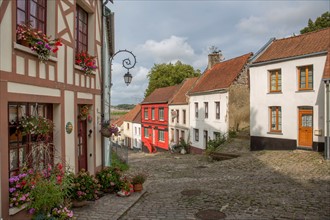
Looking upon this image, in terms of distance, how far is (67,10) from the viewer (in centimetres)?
770

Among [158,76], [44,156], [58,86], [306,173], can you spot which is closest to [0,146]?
[44,156]

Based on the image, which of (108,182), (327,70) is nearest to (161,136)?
(327,70)

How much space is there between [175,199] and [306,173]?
6140 millimetres

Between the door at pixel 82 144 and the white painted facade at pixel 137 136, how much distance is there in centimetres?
3375

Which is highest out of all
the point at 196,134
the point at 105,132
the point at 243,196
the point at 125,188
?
the point at 105,132

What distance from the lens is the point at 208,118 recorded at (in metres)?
26.4

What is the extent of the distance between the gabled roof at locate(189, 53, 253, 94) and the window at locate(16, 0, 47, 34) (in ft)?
59.6

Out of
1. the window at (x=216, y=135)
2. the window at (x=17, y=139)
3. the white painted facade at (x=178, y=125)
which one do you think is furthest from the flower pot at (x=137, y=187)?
the white painted facade at (x=178, y=125)

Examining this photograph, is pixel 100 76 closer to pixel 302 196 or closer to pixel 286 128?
pixel 302 196

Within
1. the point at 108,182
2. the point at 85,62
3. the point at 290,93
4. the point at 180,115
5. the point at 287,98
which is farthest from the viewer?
the point at 180,115

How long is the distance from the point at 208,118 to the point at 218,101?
2.18 meters

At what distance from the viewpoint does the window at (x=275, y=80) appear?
18.4 metres

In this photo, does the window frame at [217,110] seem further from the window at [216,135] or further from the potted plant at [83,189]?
the potted plant at [83,189]

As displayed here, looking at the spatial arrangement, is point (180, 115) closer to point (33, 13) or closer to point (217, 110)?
point (217, 110)
